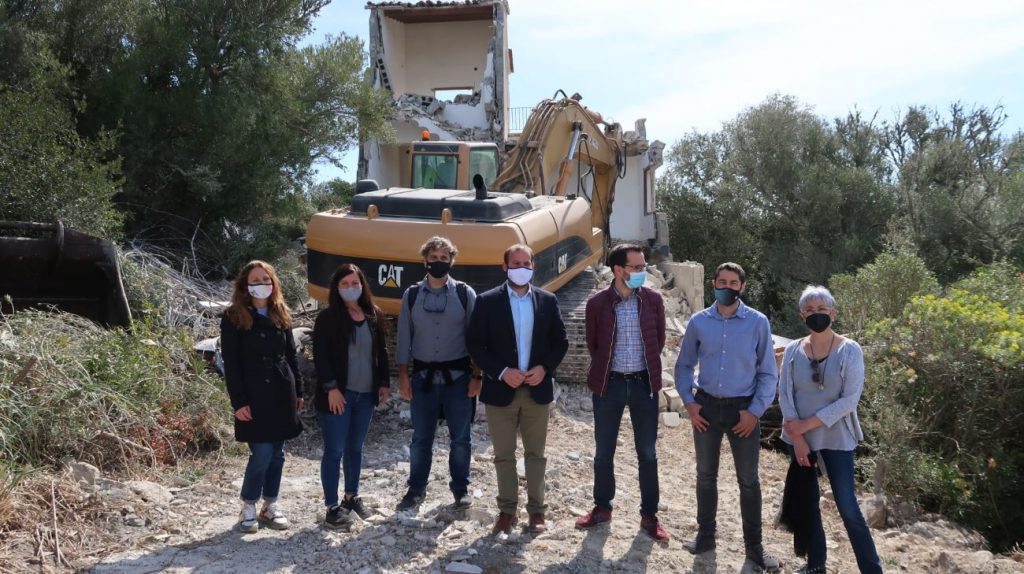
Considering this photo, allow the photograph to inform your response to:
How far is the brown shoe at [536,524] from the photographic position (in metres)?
4.71

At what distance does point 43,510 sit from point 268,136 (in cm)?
855

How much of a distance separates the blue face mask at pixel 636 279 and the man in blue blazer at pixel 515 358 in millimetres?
403

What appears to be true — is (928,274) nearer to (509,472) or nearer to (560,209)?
(560,209)

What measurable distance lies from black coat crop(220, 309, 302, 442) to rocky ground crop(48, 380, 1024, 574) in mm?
577

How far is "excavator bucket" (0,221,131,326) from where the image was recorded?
6.88 metres

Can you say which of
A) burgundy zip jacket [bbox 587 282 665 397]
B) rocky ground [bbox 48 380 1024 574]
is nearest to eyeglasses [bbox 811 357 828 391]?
burgundy zip jacket [bbox 587 282 665 397]

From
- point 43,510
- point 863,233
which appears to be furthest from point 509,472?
point 863,233

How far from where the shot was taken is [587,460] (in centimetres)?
650

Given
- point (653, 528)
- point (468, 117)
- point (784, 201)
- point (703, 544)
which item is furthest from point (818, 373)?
point (784, 201)

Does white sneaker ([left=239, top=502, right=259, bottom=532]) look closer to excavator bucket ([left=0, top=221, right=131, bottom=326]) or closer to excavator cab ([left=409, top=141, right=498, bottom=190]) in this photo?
excavator bucket ([left=0, top=221, right=131, bottom=326])

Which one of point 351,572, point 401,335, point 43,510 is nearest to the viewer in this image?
point 351,572

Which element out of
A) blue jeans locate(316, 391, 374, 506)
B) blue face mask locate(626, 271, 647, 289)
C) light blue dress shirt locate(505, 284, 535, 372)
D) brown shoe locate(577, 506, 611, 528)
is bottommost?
brown shoe locate(577, 506, 611, 528)

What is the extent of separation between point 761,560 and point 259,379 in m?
2.71

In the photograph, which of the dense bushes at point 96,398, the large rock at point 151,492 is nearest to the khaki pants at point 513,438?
the large rock at point 151,492
